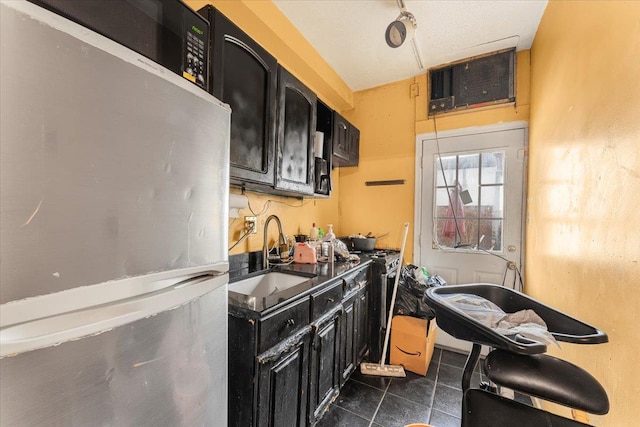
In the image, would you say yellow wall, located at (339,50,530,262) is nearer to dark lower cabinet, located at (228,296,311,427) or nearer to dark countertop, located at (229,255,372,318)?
dark countertop, located at (229,255,372,318)

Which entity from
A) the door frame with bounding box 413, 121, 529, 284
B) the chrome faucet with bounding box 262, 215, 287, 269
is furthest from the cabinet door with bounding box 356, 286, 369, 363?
the door frame with bounding box 413, 121, 529, 284

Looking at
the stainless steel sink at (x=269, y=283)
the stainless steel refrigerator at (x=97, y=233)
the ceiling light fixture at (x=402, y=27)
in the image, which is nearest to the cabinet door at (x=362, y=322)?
the stainless steel sink at (x=269, y=283)

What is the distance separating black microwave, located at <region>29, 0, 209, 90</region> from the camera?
0.65m

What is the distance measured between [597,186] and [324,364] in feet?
5.21

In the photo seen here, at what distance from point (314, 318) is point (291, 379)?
0.98 feet

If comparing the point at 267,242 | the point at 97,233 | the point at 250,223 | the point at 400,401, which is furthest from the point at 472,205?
the point at 97,233

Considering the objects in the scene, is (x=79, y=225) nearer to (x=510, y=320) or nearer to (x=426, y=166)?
(x=510, y=320)

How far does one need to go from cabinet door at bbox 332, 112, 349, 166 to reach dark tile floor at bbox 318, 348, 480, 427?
6.35 feet

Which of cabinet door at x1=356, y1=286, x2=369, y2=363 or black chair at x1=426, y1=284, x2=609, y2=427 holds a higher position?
black chair at x1=426, y1=284, x2=609, y2=427

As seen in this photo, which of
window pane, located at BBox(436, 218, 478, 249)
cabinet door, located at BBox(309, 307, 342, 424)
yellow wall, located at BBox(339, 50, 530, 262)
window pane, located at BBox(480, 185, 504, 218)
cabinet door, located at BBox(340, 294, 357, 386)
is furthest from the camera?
yellow wall, located at BBox(339, 50, 530, 262)

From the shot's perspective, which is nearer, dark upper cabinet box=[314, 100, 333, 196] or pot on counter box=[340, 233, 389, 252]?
dark upper cabinet box=[314, 100, 333, 196]

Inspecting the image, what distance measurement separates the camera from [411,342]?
2.11m

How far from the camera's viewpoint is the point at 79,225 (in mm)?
455

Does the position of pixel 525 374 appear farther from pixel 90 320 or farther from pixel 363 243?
pixel 363 243
